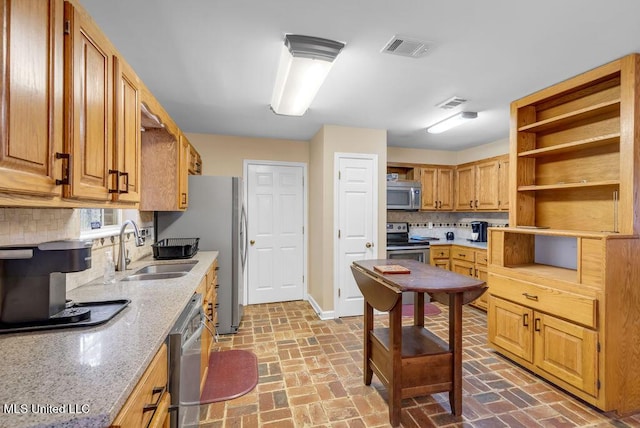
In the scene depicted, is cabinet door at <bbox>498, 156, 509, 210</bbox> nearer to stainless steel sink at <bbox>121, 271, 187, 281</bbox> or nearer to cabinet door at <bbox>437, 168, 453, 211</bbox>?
cabinet door at <bbox>437, 168, 453, 211</bbox>

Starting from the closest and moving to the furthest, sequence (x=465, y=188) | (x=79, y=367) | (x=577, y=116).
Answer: (x=79, y=367) → (x=577, y=116) → (x=465, y=188)

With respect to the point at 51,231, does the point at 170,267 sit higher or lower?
lower

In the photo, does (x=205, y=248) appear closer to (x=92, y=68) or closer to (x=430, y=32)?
(x=92, y=68)

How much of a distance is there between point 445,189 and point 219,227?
379 cm

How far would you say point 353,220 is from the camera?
3.77m

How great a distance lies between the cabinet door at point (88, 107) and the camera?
41.6 inches

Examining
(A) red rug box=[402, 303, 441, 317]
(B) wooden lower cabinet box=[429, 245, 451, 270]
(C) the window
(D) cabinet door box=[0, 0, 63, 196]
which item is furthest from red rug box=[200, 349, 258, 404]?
(B) wooden lower cabinet box=[429, 245, 451, 270]

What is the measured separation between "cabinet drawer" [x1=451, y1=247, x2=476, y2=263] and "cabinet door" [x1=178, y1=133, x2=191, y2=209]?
382 centimetres

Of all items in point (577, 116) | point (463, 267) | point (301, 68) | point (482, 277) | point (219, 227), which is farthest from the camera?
point (463, 267)

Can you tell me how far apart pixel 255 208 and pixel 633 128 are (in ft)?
12.9

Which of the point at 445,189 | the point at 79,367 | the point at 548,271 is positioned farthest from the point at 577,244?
the point at 79,367

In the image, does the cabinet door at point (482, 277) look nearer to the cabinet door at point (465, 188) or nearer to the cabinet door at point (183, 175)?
the cabinet door at point (465, 188)

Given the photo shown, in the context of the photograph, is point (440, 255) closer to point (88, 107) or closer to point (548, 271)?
point (548, 271)

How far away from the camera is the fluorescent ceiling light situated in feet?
10.4
